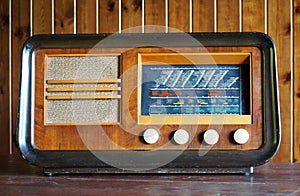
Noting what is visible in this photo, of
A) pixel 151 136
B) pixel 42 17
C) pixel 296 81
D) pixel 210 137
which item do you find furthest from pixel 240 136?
pixel 42 17

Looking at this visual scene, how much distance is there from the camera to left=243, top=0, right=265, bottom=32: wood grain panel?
1.54 m

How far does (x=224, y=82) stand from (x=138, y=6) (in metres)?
0.67

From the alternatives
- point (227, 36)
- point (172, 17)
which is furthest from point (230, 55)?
point (172, 17)

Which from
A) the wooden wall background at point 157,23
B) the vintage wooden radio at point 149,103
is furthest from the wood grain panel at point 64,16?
the vintage wooden radio at point 149,103

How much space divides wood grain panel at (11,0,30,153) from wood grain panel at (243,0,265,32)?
73 centimetres

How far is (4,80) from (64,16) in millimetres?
297

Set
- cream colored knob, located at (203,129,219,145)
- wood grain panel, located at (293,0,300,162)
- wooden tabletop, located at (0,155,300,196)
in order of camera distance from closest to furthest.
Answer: wooden tabletop, located at (0,155,300,196), cream colored knob, located at (203,129,219,145), wood grain panel, located at (293,0,300,162)

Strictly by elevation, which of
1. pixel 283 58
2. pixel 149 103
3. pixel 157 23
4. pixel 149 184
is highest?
pixel 157 23

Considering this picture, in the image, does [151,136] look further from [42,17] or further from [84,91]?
[42,17]

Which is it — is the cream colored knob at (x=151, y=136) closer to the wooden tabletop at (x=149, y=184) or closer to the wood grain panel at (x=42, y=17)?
the wooden tabletop at (x=149, y=184)

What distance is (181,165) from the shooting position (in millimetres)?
953

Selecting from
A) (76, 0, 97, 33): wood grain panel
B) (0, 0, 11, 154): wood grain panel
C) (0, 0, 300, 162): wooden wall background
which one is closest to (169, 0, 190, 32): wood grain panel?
(0, 0, 300, 162): wooden wall background

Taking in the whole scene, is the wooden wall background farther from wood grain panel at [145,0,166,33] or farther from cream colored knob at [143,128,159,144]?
cream colored knob at [143,128,159,144]

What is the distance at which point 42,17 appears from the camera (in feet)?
5.20
